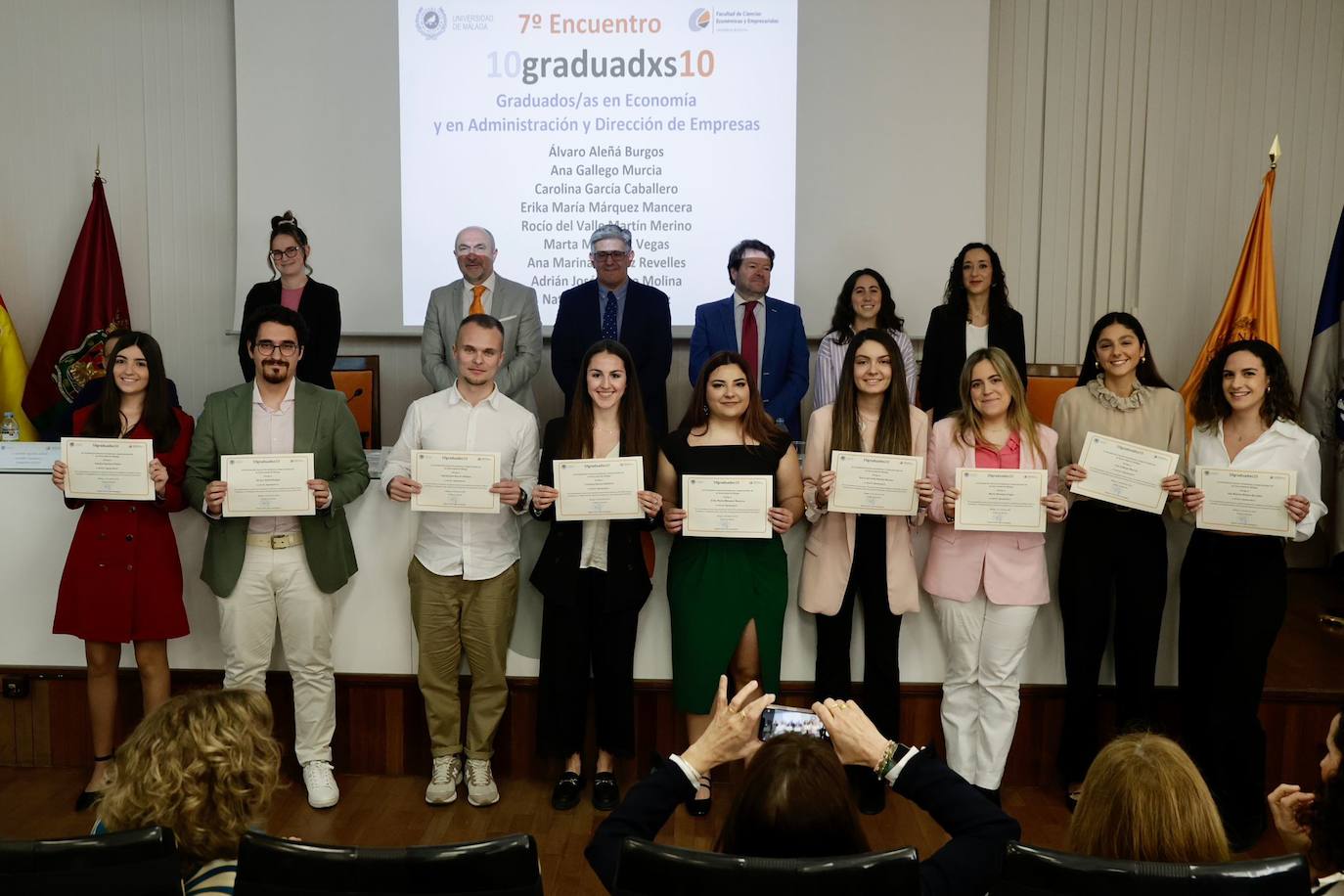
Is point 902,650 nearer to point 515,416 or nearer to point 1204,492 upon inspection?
point 1204,492

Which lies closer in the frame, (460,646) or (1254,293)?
(460,646)

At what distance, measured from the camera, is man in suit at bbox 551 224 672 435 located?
4473mm

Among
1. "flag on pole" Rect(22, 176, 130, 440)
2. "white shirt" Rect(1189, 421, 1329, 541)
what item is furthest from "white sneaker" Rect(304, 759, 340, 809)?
"flag on pole" Rect(22, 176, 130, 440)

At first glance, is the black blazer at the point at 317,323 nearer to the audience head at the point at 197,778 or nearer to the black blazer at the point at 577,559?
the black blazer at the point at 577,559

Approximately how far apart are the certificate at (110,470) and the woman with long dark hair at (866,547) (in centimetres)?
214

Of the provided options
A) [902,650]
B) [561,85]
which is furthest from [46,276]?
[902,650]

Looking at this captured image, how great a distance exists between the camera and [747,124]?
5852 millimetres

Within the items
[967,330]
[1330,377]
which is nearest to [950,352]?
[967,330]

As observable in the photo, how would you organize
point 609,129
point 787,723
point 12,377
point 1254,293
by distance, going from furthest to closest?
point 12,377 → point 609,129 → point 1254,293 → point 787,723

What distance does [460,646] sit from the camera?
11.2ft

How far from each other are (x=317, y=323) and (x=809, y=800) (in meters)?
3.61

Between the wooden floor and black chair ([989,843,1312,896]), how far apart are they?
5.79 ft

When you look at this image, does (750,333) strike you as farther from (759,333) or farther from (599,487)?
(599,487)

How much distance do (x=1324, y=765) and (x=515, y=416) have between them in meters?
2.47
